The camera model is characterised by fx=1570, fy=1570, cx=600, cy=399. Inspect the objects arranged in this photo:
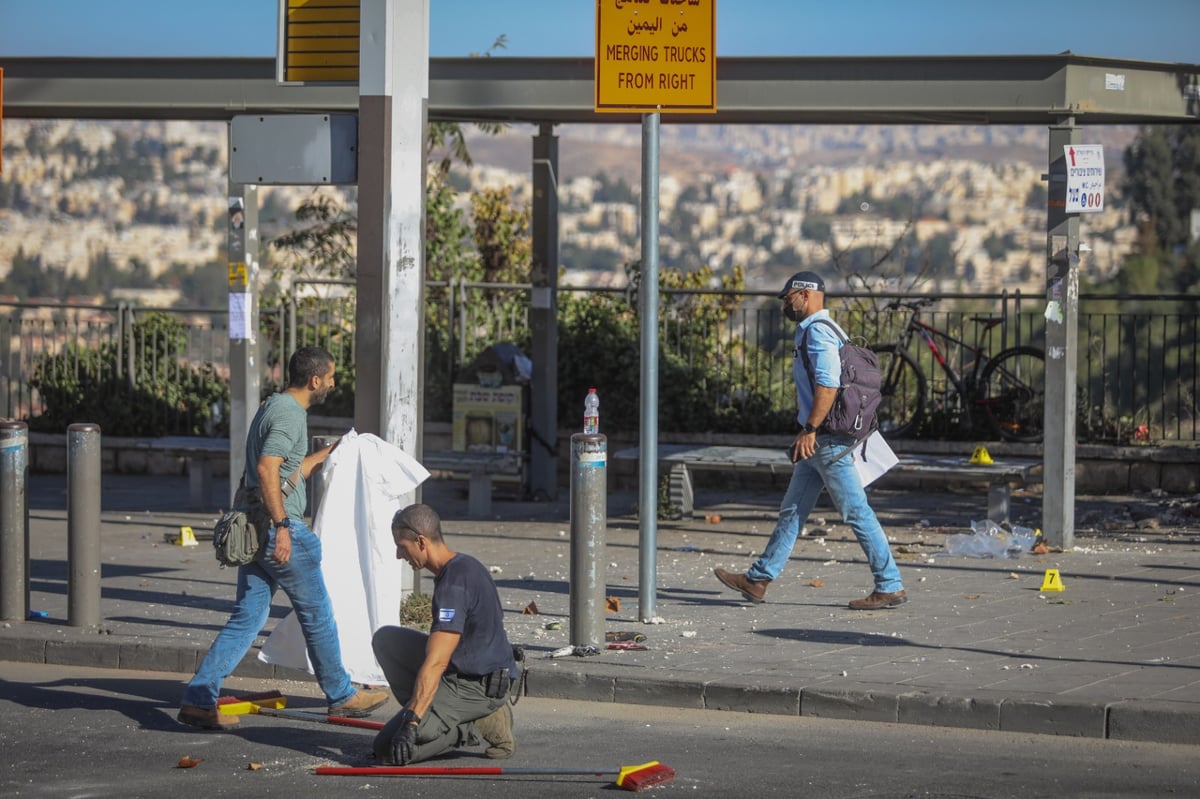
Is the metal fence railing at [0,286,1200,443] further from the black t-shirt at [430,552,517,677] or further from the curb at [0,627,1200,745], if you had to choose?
the black t-shirt at [430,552,517,677]

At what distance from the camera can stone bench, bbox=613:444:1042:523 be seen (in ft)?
39.2

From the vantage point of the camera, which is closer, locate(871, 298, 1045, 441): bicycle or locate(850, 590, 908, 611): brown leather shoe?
locate(850, 590, 908, 611): brown leather shoe

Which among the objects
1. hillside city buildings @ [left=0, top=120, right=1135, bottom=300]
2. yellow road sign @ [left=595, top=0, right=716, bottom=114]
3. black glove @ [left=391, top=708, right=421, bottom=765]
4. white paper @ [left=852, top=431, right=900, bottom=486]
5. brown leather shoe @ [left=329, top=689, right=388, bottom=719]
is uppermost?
hillside city buildings @ [left=0, top=120, right=1135, bottom=300]

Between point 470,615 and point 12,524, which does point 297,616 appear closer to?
point 470,615

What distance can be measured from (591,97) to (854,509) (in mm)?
4306

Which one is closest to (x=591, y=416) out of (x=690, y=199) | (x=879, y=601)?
(x=879, y=601)

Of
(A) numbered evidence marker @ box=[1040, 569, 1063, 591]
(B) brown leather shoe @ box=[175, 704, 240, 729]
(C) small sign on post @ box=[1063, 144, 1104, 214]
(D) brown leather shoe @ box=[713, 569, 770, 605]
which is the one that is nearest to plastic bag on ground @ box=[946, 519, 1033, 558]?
(A) numbered evidence marker @ box=[1040, 569, 1063, 591]

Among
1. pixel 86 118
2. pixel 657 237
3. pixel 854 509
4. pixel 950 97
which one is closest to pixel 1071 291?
pixel 950 97

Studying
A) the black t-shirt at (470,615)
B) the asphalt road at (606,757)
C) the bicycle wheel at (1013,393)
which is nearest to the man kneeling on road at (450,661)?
the black t-shirt at (470,615)

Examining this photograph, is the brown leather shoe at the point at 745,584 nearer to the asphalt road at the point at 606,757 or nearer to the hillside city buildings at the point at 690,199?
the asphalt road at the point at 606,757

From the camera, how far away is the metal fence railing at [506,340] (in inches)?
A: 595

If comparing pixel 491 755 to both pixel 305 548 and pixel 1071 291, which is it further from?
pixel 1071 291

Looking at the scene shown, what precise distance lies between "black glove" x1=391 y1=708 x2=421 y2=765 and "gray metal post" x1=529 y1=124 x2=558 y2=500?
340 inches

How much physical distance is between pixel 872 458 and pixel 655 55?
2715 millimetres
